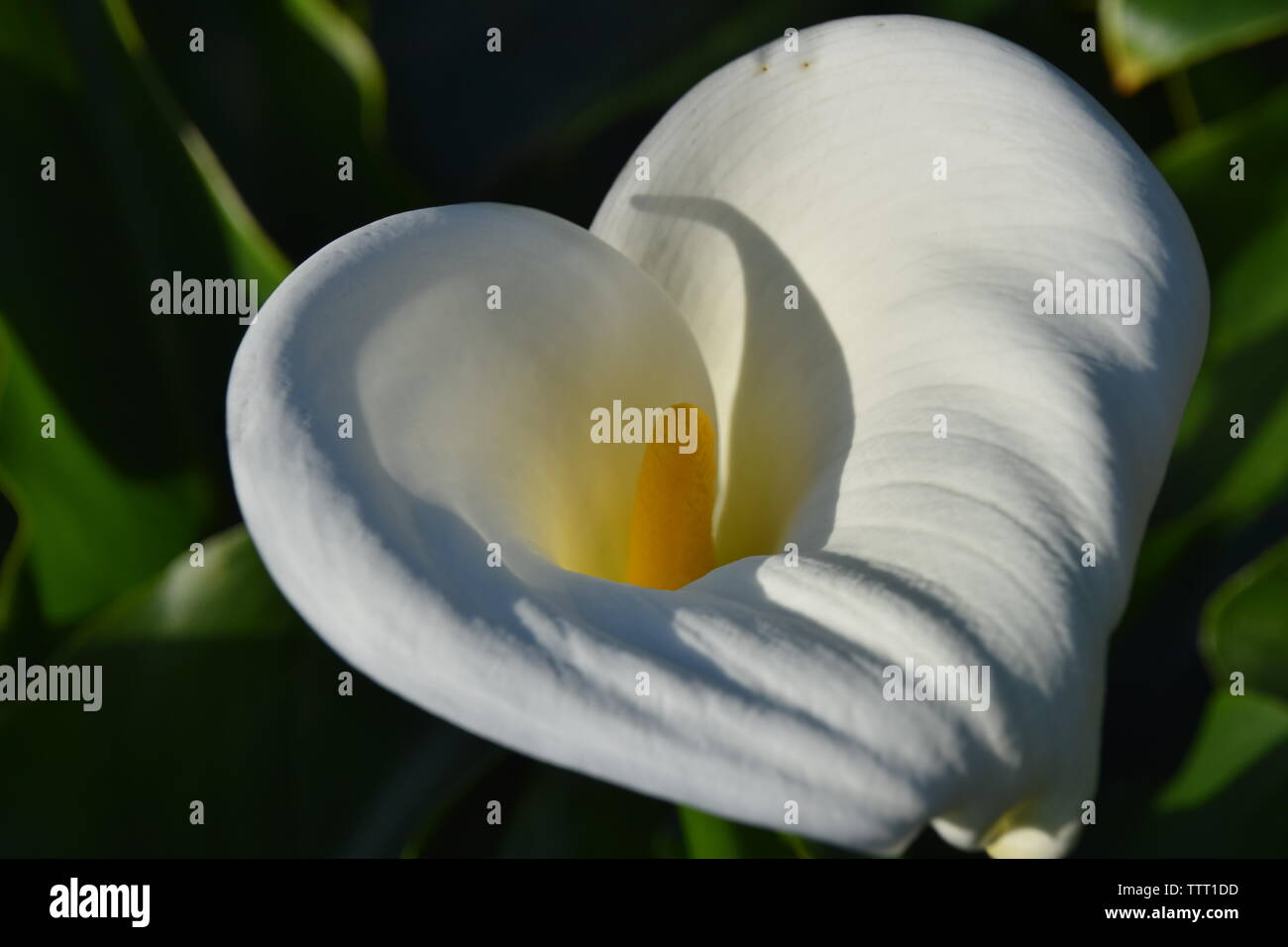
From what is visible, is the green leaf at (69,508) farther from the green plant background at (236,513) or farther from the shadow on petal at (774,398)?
the shadow on petal at (774,398)

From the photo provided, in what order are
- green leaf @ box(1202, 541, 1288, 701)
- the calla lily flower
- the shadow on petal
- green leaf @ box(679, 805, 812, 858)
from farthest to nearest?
green leaf @ box(1202, 541, 1288, 701) < green leaf @ box(679, 805, 812, 858) < the shadow on petal < the calla lily flower

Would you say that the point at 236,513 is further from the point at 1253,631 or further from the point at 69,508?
the point at 1253,631

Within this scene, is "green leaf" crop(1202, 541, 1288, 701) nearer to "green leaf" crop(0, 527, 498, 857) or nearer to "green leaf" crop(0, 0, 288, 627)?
"green leaf" crop(0, 527, 498, 857)

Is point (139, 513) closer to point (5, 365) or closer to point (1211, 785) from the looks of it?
point (5, 365)

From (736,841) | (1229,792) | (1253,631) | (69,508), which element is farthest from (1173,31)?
(69,508)

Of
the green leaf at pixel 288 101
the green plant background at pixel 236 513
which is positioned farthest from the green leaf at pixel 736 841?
the green leaf at pixel 288 101

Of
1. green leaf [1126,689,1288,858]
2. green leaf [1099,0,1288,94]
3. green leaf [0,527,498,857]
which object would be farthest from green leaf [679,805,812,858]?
green leaf [1099,0,1288,94]
